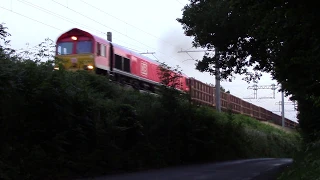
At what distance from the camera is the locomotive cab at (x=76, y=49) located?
79.3 ft

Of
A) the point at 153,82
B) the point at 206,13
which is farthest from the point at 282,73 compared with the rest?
the point at 153,82

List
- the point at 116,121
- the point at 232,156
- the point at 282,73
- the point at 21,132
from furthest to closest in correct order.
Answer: the point at 232,156
the point at 116,121
the point at 282,73
the point at 21,132

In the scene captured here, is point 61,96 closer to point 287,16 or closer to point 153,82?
point 287,16

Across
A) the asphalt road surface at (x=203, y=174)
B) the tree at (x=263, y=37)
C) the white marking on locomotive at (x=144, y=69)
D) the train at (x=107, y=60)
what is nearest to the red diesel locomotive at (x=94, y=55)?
the train at (x=107, y=60)

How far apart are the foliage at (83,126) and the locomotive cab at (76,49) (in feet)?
12.0

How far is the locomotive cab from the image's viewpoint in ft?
79.3

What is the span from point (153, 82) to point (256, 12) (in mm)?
19712

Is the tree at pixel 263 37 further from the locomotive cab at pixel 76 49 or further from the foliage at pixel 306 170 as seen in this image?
the locomotive cab at pixel 76 49

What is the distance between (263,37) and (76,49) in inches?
569

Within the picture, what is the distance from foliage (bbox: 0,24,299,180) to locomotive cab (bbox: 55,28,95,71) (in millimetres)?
3643

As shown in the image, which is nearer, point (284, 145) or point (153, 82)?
point (153, 82)

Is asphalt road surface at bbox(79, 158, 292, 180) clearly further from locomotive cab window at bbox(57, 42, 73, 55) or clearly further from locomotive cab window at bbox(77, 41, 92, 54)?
locomotive cab window at bbox(57, 42, 73, 55)

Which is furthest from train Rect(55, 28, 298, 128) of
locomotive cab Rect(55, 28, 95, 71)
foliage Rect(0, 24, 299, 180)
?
foliage Rect(0, 24, 299, 180)

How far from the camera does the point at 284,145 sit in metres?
54.5
